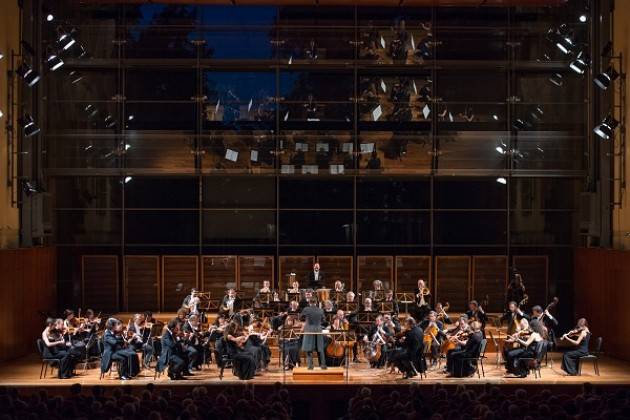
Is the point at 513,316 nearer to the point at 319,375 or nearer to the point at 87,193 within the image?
the point at 319,375

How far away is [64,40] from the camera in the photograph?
23859 millimetres

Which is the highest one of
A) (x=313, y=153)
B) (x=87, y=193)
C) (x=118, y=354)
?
(x=313, y=153)

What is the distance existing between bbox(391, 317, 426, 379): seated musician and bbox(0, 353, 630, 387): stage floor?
22 cm

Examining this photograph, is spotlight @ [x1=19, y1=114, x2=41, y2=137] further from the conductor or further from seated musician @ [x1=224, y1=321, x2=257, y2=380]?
the conductor

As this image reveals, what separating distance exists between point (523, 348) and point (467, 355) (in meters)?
1.13

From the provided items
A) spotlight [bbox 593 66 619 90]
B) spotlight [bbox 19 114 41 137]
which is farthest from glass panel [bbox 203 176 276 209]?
spotlight [bbox 593 66 619 90]

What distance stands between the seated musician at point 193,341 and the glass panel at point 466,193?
8.31 meters

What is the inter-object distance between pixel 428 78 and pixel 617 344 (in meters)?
8.18

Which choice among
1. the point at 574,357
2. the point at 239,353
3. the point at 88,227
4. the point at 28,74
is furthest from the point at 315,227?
the point at 574,357

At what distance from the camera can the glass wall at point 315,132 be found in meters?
23.9

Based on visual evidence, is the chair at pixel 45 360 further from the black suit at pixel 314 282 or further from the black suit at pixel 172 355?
the black suit at pixel 314 282

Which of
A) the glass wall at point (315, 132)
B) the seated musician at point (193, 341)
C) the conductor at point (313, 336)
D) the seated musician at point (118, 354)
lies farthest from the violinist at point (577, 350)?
the seated musician at point (118, 354)

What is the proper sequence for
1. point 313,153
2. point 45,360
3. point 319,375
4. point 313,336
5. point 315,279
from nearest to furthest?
point 319,375 < point 45,360 < point 313,336 < point 315,279 < point 313,153

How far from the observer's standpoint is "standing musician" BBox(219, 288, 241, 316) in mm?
20791
